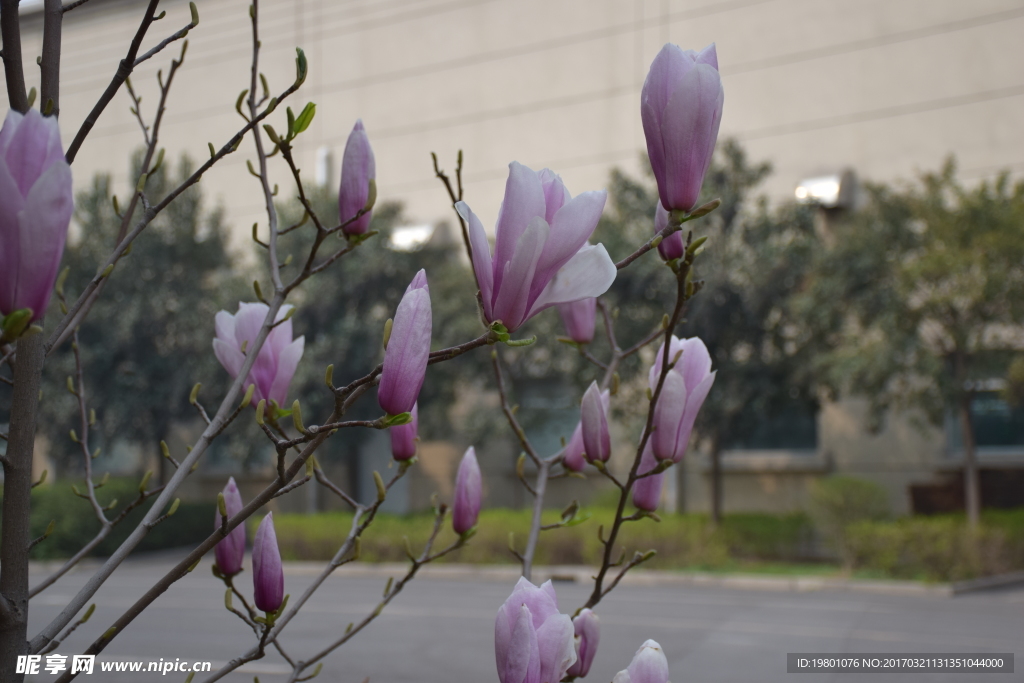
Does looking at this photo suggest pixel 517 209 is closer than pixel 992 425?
Yes

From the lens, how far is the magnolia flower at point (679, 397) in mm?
1170

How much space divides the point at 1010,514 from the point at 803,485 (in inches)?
141

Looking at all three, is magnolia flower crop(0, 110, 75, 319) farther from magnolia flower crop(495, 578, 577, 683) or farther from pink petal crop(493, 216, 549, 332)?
magnolia flower crop(495, 578, 577, 683)

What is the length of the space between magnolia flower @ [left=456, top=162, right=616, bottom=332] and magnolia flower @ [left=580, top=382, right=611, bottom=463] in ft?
1.50

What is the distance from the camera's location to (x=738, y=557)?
44.6 ft

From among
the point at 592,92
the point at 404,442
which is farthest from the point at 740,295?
the point at 404,442

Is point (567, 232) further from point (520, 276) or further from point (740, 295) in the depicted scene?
point (740, 295)

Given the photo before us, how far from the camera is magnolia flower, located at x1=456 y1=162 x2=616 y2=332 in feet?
2.53

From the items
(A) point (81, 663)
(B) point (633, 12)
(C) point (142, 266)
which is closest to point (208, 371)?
(C) point (142, 266)

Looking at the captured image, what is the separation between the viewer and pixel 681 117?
0.88m

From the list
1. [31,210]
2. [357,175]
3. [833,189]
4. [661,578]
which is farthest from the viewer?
[833,189]

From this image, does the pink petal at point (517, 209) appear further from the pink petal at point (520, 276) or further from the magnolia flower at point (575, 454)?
the magnolia flower at point (575, 454)

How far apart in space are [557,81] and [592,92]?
75 centimetres

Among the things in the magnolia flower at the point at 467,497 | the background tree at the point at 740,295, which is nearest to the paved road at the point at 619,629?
the background tree at the point at 740,295
